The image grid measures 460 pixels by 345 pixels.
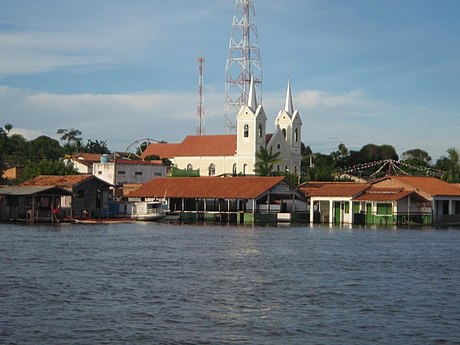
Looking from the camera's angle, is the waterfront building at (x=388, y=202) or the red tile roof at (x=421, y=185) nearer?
the waterfront building at (x=388, y=202)

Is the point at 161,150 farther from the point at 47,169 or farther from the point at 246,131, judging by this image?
the point at 47,169

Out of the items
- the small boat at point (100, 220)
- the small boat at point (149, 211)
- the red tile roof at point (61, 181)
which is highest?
the red tile roof at point (61, 181)

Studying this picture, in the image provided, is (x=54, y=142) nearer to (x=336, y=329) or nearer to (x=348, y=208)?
(x=348, y=208)

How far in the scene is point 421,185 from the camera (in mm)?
78375

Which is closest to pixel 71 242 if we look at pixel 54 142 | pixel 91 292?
pixel 91 292

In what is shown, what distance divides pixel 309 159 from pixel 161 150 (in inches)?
976

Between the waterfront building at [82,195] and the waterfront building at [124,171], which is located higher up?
the waterfront building at [124,171]

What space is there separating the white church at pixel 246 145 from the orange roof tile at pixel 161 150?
3892mm

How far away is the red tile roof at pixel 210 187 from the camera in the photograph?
7906 centimetres

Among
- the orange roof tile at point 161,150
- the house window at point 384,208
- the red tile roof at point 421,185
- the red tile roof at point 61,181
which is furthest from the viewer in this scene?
the orange roof tile at point 161,150

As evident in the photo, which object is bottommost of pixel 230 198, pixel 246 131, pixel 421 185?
pixel 230 198

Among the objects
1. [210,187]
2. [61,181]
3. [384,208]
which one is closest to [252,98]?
[210,187]

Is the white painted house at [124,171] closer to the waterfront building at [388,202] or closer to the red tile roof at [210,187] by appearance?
the red tile roof at [210,187]

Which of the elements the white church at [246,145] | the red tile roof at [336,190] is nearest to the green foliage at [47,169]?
the red tile roof at [336,190]
